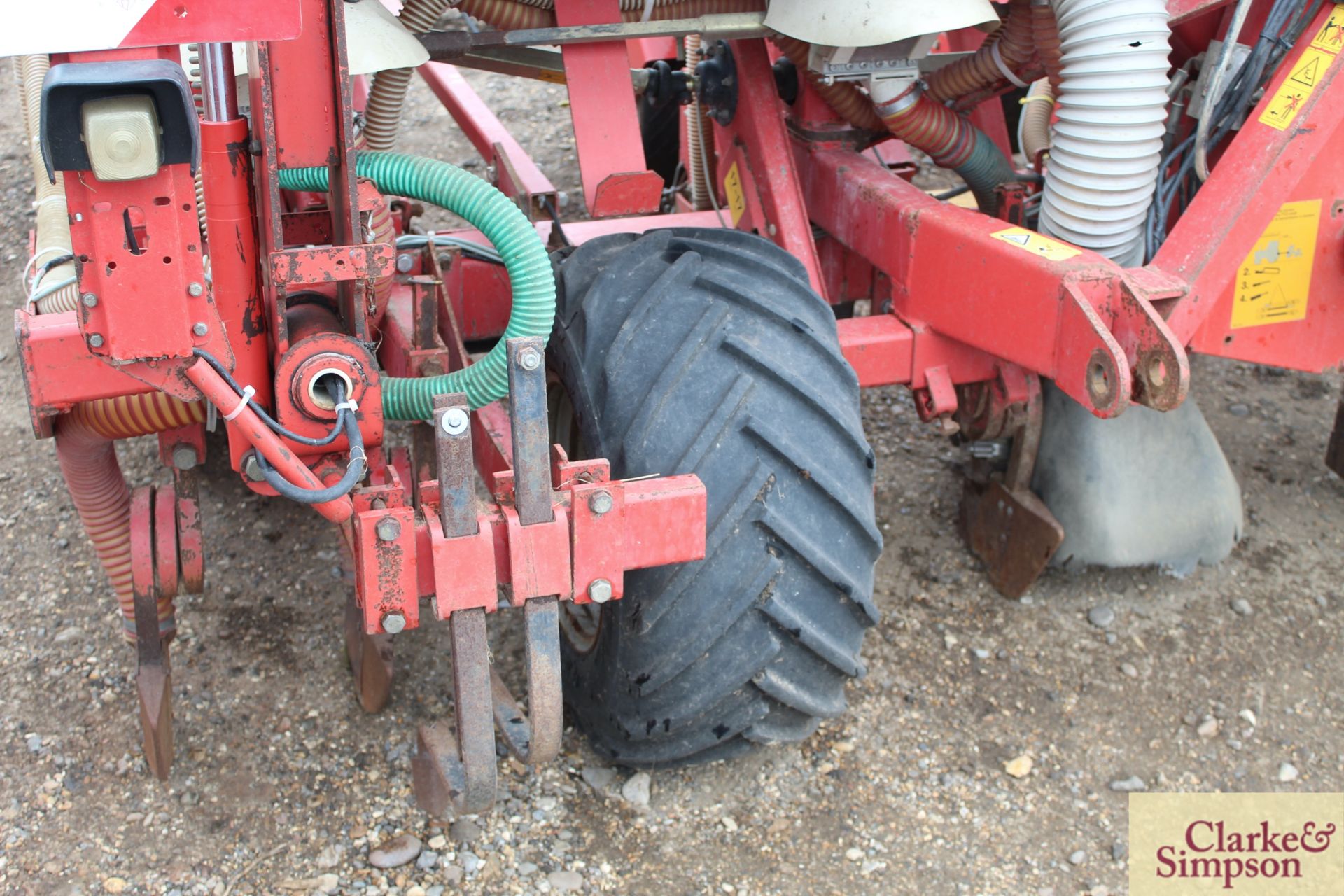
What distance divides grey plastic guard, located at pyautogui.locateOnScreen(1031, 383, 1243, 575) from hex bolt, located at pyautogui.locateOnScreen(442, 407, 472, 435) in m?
1.86

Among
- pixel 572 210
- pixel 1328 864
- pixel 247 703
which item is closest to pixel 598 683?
pixel 247 703

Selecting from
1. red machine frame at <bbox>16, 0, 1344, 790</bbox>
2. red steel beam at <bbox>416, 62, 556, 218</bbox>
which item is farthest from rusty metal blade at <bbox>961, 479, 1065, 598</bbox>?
red steel beam at <bbox>416, 62, 556, 218</bbox>

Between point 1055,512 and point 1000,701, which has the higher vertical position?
point 1055,512

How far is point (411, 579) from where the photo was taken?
1.93 m

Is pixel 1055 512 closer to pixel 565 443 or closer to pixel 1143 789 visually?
pixel 1143 789

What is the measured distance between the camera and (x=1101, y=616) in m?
3.33

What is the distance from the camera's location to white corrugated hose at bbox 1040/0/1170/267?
2533 mm

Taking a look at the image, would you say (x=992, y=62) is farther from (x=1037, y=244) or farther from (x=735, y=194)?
(x=735, y=194)

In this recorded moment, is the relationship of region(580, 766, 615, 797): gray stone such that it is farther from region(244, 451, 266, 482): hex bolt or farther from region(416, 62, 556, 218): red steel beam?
region(416, 62, 556, 218): red steel beam

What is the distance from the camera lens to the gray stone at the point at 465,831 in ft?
8.34

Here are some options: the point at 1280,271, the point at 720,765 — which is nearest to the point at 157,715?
the point at 720,765

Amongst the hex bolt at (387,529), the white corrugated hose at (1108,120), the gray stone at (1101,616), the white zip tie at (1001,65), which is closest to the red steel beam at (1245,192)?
the white corrugated hose at (1108,120)

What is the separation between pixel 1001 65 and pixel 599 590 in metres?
1.64

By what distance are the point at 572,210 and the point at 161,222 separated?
4.07 meters
